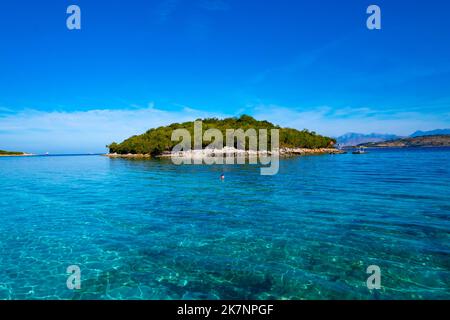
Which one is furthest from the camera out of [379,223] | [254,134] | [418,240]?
[254,134]

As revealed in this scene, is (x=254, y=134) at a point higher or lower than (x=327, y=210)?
higher

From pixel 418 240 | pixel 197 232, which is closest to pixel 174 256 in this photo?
pixel 197 232

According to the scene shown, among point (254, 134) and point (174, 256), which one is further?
point (254, 134)

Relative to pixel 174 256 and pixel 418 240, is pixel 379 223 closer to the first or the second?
pixel 418 240

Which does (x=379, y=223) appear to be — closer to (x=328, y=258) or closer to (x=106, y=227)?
(x=328, y=258)

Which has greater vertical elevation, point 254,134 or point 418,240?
point 254,134

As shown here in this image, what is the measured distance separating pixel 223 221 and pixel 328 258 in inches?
373

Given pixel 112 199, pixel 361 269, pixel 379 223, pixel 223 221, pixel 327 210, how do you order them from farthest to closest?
pixel 112 199, pixel 327 210, pixel 223 221, pixel 379 223, pixel 361 269

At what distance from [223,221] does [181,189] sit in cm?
1822

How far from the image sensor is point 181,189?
1571 inches

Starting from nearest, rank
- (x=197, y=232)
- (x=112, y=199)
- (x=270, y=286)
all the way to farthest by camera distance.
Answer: (x=270, y=286) < (x=197, y=232) < (x=112, y=199)

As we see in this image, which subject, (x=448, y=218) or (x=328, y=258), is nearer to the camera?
(x=328, y=258)
